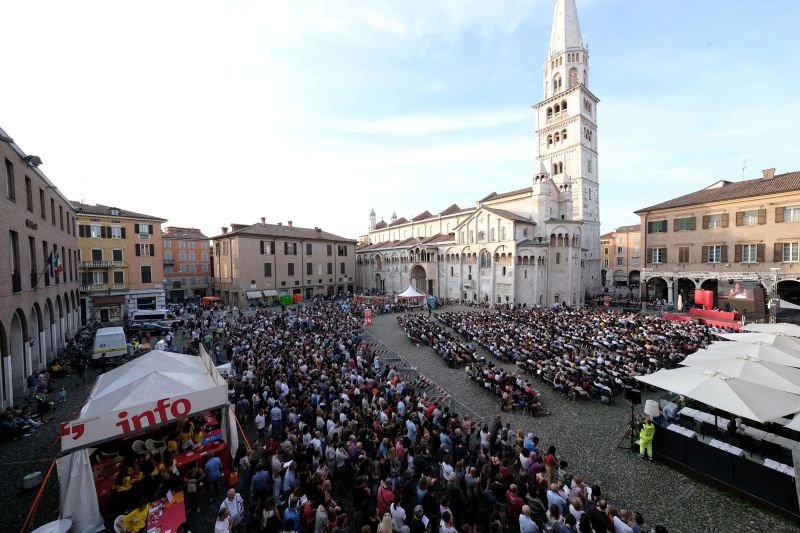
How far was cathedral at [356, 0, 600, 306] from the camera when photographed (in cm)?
3988

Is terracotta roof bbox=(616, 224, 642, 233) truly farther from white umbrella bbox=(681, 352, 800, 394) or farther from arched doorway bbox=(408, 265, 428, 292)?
white umbrella bbox=(681, 352, 800, 394)

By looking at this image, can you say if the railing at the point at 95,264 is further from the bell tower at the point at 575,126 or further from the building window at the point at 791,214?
the building window at the point at 791,214

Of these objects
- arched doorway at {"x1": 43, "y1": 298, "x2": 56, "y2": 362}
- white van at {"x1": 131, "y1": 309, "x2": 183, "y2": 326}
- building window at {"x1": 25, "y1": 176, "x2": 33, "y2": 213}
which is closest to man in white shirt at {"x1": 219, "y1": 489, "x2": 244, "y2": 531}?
building window at {"x1": 25, "y1": 176, "x2": 33, "y2": 213}

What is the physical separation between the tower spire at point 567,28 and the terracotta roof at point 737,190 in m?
25.7

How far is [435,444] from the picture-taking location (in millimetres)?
9211

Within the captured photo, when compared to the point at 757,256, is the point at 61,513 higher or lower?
lower

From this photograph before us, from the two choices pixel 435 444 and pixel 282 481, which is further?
pixel 435 444

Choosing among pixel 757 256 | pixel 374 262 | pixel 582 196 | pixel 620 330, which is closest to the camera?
pixel 620 330

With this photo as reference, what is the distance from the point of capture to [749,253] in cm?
3109

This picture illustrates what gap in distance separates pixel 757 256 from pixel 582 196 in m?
19.4

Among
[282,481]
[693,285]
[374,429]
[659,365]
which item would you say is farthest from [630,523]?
[693,285]

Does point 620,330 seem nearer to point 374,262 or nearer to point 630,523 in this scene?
point 630,523

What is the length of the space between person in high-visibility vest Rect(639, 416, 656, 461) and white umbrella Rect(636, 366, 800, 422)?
113cm

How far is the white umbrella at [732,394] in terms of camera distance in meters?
7.96
